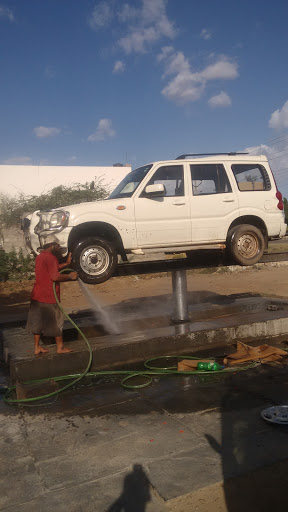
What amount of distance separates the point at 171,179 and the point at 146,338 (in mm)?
3003

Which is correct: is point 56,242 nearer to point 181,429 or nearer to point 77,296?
point 181,429

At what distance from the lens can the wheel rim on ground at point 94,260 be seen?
22.0ft

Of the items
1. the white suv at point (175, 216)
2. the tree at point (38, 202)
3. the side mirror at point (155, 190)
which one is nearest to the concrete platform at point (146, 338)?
the white suv at point (175, 216)

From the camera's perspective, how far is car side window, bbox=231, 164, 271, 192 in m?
7.60

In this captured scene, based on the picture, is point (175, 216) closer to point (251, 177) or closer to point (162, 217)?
point (162, 217)

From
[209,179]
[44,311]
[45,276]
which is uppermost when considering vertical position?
[209,179]

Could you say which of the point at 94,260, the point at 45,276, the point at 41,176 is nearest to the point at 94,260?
the point at 94,260

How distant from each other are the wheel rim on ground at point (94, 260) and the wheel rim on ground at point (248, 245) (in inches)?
90.1

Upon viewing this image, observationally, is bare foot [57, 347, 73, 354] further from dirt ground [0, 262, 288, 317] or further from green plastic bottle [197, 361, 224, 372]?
dirt ground [0, 262, 288, 317]

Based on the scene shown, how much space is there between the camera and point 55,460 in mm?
4648

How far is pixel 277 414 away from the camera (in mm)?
5367

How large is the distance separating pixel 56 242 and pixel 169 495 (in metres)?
3.89

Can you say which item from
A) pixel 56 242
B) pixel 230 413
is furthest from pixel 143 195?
pixel 230 413

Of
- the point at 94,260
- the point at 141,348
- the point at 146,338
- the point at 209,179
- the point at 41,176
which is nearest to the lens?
the point at 94,260
